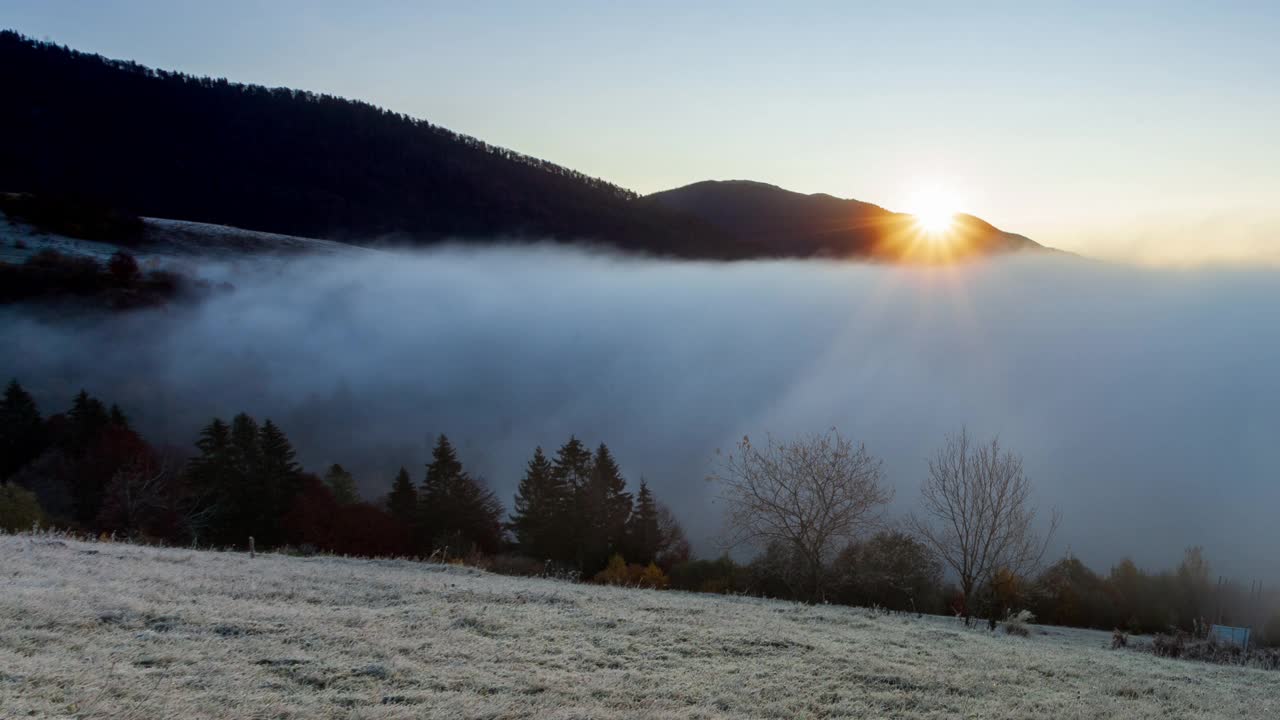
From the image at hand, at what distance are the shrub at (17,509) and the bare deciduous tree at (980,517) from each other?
1480 inches

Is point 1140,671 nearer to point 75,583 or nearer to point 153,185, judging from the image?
point 75,583

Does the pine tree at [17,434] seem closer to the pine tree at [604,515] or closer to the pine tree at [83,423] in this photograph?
the pine tree at [83,423]

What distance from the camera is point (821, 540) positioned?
35062 millimetres

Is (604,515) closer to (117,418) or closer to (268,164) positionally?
(117,418)

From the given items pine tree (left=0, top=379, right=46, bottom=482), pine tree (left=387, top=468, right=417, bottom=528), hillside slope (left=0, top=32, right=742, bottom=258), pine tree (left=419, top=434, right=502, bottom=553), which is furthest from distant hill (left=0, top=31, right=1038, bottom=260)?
pine tree (left=419, top=434, right=502, bottom=553)

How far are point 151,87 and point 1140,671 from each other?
17728 cm

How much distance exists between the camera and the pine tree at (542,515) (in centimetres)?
6919

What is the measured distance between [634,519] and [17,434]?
47.0 metres

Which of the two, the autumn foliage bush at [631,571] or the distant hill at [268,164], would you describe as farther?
the distant hill at [268,164]

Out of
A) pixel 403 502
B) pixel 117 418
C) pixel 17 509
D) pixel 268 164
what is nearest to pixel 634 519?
pixel 403 502

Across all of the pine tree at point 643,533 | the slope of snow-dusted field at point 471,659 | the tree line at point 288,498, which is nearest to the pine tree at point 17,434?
the tree line at point 288,498

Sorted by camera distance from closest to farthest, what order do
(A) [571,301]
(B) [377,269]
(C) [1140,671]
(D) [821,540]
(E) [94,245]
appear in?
(C) [1140,671], (D) [821,540], (E) [94,245], (B) [377,269], (A) [571,301]

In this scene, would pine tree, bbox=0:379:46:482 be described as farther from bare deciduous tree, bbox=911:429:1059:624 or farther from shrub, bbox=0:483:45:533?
bare deciduous tree, bbox=911:429:1059:624

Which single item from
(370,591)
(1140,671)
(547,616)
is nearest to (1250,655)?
(1140,671)
